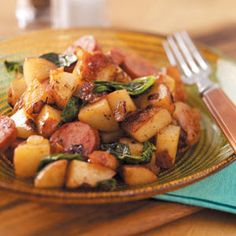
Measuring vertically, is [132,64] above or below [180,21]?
above

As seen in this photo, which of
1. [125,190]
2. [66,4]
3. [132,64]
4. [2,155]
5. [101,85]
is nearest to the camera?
[125,190]

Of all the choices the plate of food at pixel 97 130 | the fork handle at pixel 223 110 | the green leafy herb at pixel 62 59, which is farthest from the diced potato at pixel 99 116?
the fork handle at pixel 223 110

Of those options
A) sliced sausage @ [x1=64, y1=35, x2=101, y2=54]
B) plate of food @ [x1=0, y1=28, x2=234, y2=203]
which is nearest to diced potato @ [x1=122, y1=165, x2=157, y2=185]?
plate of food @ [x1=0, y1=28, x2=234, y2=203]

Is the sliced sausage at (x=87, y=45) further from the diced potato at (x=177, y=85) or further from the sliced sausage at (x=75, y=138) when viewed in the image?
the sliced sausage at (x=75, y=138)

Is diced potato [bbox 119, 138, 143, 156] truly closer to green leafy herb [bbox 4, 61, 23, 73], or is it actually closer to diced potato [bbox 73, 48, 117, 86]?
diced potato [bbox 73, 48, 117, 86]

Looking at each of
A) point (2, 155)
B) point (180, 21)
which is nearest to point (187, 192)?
point (2, 155)

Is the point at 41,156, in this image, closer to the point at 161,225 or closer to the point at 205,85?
the point at 161,225

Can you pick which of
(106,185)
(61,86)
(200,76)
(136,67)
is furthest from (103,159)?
(200,76)
